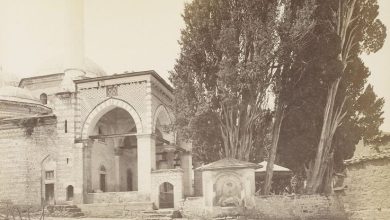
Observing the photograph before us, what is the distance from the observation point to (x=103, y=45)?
1166cm

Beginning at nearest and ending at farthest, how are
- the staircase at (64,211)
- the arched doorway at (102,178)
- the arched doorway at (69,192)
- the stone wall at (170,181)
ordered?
the staircase at (64,211)
the stone wall at (170,181)
the arched doorway at (69,192)
the arched doorway at (102,178)

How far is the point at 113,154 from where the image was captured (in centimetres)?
2000

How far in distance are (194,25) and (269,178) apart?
5.59 meters

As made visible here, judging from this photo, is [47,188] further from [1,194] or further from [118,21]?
A: [118,21]

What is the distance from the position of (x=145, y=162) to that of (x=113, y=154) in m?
4.12

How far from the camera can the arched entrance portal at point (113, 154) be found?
18511mm

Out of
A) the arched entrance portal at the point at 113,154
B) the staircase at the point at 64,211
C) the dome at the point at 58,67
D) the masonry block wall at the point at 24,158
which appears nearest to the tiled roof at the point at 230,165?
the staircase at the point at 64,211

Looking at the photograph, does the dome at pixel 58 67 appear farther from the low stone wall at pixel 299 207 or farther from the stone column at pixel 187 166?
the low stone wall at pixel 299 207

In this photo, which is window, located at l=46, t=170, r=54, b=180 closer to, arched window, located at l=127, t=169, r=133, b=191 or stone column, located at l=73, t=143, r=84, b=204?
stone column, located at l=73, t=143, r=84, b=204

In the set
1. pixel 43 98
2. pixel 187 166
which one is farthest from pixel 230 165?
pixel 43 98

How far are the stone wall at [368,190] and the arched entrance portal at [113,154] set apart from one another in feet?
29.4

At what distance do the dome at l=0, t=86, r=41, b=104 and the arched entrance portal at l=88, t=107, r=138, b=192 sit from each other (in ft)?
14.7

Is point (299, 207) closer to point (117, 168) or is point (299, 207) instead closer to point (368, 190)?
point (368, 190)

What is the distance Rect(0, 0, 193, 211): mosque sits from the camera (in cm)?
1650
